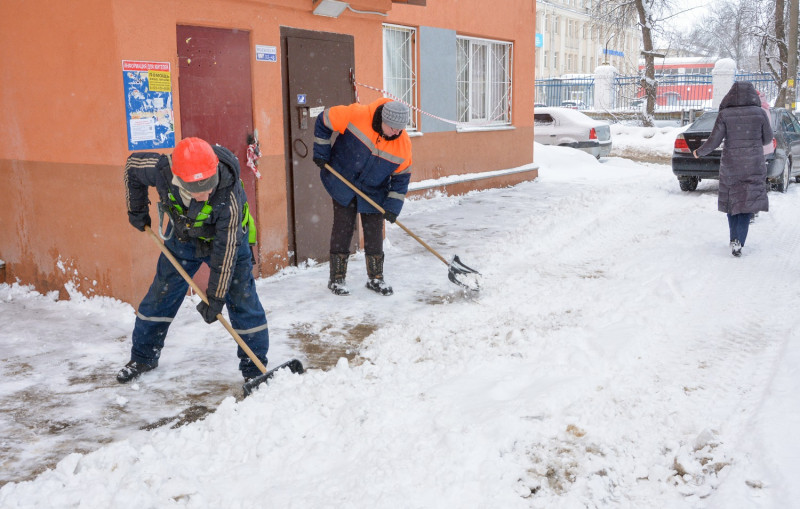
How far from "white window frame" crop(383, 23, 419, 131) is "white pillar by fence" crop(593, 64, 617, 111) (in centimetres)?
2001

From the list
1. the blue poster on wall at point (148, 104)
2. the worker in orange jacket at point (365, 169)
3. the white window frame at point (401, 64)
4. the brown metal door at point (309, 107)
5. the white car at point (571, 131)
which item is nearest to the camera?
the blue poster on wall at point (148, 104)

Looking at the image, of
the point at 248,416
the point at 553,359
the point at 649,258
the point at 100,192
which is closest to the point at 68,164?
the point at 100,192

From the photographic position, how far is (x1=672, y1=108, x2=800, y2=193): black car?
36.7ft

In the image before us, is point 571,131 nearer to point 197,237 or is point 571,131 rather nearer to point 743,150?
point 743,150

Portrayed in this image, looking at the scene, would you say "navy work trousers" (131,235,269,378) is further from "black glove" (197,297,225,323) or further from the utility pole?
the utility pole

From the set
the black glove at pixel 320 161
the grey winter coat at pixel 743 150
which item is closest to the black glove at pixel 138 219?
the black glove at pixel 320 161

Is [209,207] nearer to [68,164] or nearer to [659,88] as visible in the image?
[68,164]

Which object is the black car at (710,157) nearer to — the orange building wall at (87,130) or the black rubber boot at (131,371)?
the orange building wall at (87,130)

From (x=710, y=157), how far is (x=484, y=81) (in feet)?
13.6

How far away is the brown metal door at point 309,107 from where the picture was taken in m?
6.63

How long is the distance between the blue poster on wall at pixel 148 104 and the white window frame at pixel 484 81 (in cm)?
761

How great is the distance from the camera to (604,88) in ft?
96.5

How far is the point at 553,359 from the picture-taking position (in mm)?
4371

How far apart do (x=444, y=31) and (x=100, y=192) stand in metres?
7.66
